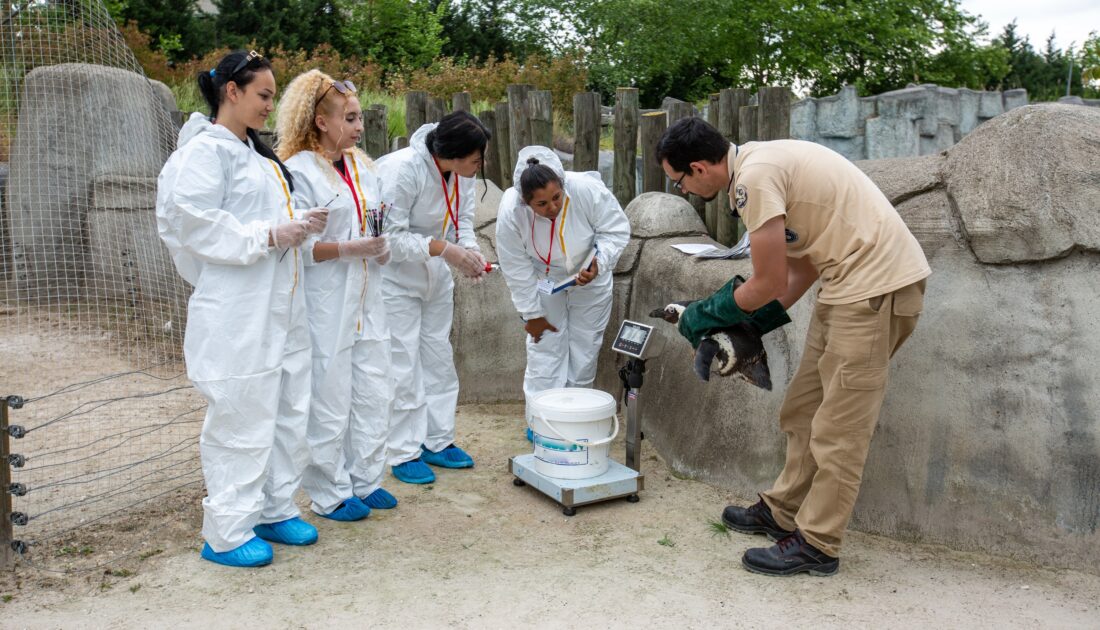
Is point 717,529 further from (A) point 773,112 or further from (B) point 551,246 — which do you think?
(A) point 773,112

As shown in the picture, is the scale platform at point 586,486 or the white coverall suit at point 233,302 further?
the scale platform at point 586,486

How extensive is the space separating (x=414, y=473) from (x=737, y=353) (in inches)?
73.0

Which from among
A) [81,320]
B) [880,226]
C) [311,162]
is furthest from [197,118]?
[81,320]

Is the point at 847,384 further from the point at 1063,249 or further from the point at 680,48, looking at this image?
the point at 680,48

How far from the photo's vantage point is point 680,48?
17812 mm

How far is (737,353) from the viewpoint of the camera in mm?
3746

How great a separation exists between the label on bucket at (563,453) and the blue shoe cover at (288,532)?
1.11 meters

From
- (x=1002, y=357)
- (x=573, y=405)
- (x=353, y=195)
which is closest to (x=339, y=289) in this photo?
(x=353, y=195)

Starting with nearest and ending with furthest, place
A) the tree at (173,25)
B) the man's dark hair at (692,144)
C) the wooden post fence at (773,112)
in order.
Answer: the man's dark hair at (692,144) → the wooden post fence at (773,112) → the tree at (173,25)

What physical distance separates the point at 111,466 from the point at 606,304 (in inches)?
105

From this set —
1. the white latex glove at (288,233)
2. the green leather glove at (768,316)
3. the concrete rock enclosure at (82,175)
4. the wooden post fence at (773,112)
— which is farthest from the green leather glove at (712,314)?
the concrete rock enclosure at (82,175)

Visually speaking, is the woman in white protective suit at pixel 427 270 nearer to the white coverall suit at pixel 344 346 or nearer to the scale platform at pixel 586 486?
the white coverall suit at pixel 344 346

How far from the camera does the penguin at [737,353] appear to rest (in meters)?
3.75

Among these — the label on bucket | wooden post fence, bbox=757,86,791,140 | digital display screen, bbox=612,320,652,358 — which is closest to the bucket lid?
the label on bucket
